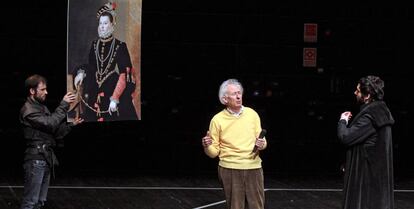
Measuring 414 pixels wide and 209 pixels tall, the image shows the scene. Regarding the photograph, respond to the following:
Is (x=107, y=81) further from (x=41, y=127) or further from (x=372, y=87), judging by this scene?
(x=372, y=87)

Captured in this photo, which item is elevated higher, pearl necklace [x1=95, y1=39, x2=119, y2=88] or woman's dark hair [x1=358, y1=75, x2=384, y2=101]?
pearl necklace [x1=95, y1=39, x2=119, y2=88]

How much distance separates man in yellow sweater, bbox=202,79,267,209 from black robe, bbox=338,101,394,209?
85 cm

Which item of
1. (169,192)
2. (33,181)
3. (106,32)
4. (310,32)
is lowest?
(169,192)

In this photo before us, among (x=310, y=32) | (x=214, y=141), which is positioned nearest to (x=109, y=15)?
(x=214, y=141)

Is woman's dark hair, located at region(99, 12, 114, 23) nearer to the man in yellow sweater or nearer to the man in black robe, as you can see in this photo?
the man in yellow sweater

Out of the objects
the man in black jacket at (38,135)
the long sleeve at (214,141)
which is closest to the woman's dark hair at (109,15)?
the man in black jacket at (38,135)

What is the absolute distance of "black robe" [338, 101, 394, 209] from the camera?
7.53 meters

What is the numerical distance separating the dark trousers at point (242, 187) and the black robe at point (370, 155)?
34.4 inches

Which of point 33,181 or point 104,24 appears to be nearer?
point 33,181

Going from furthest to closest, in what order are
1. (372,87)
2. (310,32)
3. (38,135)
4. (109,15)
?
(310,32)
(109,15)
(38,135)
(372,87)

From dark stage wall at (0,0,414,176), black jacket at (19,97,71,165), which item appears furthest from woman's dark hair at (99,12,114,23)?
dark stage wall at (0,0,414,176)

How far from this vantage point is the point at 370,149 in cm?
758

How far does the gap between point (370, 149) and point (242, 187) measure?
49.0 inches

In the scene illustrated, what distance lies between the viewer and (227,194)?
7.80m
